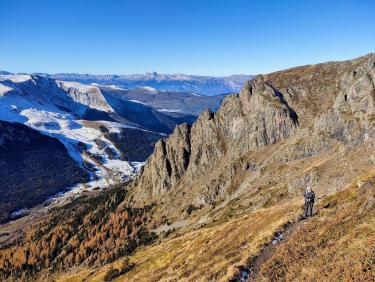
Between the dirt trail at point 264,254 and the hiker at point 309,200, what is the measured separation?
124 centimetres

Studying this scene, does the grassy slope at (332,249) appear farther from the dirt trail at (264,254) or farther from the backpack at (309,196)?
the backpack at (309,196)

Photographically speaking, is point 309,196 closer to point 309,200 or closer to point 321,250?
point 309,200

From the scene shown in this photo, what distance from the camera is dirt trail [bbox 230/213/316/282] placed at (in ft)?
150

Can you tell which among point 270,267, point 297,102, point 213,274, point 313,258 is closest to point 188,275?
point 213,274

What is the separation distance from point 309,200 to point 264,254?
11.0 m

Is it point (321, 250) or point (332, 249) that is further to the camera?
point (321, 250)

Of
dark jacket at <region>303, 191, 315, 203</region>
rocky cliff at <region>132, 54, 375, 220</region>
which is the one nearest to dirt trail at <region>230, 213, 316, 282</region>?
dark jacket at <region>303, 191, 315, 203</region>

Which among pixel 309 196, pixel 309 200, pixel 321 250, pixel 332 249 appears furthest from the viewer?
pixel 309 200

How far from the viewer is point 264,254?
5103 centimetres

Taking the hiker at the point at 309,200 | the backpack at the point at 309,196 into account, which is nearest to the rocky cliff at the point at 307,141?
the hiker at the point at 309,200

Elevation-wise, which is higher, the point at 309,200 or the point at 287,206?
the point at 309,200

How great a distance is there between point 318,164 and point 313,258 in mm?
92357

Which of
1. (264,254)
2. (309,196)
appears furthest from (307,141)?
(264,254)

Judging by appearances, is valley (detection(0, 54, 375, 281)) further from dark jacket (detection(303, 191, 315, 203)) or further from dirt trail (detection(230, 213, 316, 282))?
dark jacket (detection(303, 191, 315, 203))
